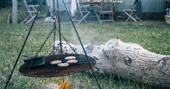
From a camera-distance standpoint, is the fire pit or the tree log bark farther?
the tree log bark

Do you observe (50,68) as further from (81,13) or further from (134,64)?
(81,13)

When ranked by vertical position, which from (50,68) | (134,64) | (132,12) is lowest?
(134,64)

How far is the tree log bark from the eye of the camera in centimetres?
303

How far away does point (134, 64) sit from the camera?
129 inches

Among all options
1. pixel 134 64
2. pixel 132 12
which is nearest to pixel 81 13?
pixel 132 12

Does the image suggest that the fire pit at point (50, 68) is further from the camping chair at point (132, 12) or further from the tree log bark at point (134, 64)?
the camping chair at point (132, 12)

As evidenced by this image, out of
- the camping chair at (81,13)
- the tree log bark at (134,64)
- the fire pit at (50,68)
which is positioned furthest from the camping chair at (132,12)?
the fire pit at (50,68)

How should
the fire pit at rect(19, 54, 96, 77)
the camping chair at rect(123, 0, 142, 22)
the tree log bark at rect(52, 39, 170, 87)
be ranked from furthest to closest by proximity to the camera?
1. the camping chair at rect(123, 0, 142, 22)
2. the tree log bark at rect(52, 39, 170, 87)
3. the fire pit at rect(19, 54, 96, 77)

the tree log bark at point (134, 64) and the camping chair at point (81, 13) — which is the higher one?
the camping chair at point (81, 13)

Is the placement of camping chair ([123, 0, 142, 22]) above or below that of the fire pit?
above

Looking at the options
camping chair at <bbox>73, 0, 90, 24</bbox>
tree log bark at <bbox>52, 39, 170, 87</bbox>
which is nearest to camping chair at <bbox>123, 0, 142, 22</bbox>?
camping chair at <bbox>73, 0, 90, 24</bbox>

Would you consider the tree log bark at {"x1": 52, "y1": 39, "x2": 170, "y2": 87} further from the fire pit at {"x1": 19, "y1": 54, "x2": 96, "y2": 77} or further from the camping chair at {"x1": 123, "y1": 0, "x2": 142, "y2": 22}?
the camping chair at {"x1": 123, "y1": 0, "x2": 142, "y2": 22}

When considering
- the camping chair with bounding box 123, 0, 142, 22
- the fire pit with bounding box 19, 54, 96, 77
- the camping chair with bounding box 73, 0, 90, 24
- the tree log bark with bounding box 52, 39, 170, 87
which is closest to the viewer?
the fire pit with bounding box 19, 54, 96, 77

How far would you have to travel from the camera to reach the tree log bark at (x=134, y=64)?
303cm
